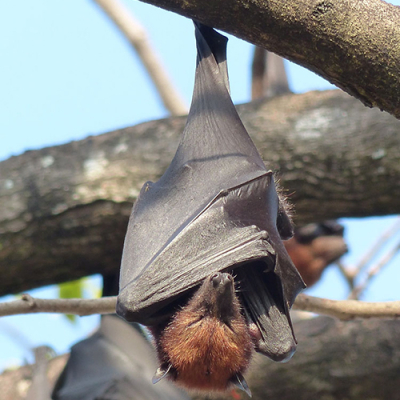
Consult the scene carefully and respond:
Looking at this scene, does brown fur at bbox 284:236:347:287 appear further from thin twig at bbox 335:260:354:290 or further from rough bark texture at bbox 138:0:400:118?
rough bark texture at bbox 138:0:400:118

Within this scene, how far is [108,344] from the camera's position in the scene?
5637mm

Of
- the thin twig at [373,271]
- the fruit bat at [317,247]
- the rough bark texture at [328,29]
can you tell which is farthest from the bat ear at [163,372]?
the fruit bat at [317,247]

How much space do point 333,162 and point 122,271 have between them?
2.74 meters

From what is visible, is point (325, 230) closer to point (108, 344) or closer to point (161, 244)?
point (108, 344)

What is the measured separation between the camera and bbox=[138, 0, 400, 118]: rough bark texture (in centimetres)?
242

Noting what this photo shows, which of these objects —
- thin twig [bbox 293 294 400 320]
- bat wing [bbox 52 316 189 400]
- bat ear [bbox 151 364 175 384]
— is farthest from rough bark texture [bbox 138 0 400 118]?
bat wing [bbox 52 316 189 400]

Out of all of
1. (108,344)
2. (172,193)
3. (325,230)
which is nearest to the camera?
(172,193)

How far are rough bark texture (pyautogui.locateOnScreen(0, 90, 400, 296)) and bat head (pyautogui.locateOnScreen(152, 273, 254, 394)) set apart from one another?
242 cm

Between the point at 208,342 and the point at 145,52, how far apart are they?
6.28 metres

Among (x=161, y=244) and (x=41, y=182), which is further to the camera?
(x=41, y=182)

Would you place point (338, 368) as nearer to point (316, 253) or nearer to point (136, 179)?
point (316, 253)

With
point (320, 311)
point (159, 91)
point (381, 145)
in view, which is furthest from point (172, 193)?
point (159, 91)

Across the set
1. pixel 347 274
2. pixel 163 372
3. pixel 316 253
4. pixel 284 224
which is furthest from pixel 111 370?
pixel 347 274

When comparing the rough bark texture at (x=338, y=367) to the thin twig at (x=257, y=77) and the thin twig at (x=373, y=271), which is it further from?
the thin twig at (x=257, y=77)
